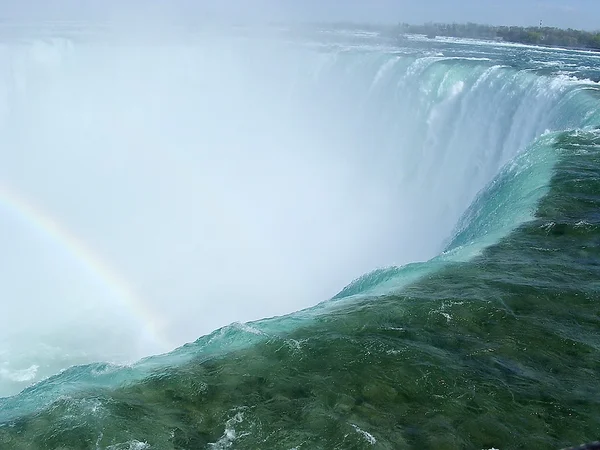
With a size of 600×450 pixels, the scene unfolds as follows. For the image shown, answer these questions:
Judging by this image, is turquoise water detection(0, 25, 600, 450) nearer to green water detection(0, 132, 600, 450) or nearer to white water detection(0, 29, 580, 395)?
green water detection(0, 132, 600, 450)

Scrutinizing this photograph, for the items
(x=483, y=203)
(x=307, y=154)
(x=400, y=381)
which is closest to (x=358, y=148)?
(x=307, y=154)

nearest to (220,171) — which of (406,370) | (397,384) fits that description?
(406,370)

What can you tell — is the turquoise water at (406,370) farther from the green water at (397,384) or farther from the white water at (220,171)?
the white water at (220,171)

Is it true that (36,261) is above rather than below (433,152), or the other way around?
below

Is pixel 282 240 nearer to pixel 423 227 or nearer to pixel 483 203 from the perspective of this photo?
pixel 423 227

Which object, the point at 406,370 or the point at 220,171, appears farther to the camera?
the point at 220,171

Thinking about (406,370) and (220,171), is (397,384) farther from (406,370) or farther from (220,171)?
(220,171)
